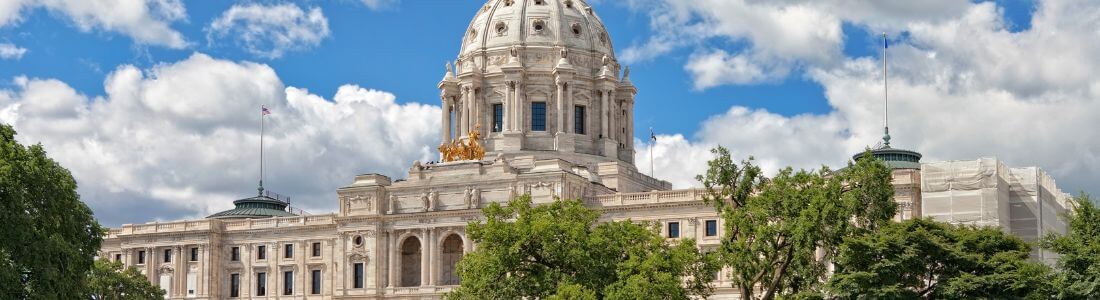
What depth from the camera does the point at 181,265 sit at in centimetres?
14338

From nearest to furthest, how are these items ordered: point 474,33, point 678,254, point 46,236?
point 46,236 < point 678,254 < point 474,33

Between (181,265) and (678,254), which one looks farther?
(181,265)

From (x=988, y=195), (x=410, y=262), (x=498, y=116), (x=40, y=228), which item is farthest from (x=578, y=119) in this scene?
(x=40, y=228)

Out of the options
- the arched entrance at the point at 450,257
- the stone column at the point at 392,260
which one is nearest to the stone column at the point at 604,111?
the arched entrance at the point at 450,257

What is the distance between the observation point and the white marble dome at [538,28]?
146 meters

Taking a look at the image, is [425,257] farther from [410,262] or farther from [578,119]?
[578,119]

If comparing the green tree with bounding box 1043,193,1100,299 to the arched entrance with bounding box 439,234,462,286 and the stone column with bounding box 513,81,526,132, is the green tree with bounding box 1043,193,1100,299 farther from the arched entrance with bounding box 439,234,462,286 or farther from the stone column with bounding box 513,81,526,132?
the stone column with bounding box 513,81,526,132

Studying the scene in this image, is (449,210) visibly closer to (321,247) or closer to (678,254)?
(321,247)

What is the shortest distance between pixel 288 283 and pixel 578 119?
27840mm

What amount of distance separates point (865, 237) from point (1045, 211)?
107 ft

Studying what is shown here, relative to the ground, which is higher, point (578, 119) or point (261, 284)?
point (578, 119)

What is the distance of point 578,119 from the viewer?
14612 centimetres

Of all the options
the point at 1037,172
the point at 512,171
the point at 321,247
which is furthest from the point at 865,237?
the point at 321,247

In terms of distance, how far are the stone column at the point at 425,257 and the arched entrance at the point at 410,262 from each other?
2.88 meters
